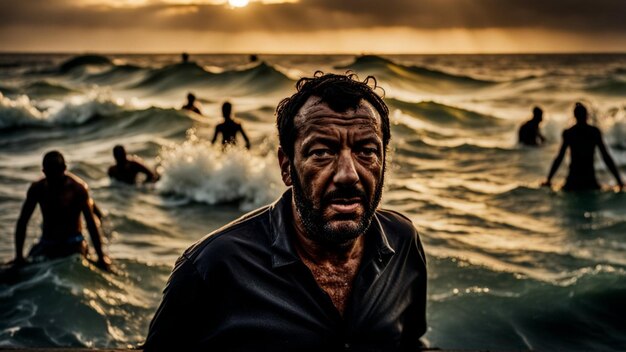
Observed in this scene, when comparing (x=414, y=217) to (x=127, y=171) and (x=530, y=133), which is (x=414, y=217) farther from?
(x=530, y=133)

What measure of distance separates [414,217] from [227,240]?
8.59 m

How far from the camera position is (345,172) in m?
1.82

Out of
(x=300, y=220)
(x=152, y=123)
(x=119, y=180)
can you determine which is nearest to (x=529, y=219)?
(x=119, y=180)

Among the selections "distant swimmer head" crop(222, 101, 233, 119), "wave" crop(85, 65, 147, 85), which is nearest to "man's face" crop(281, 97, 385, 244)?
"distant swimmer head" crop(222, 101, 233, 119)

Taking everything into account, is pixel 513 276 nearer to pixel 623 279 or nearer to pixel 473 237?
pixel 623 279

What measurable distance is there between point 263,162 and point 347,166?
10.8 m

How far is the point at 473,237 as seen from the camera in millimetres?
9031

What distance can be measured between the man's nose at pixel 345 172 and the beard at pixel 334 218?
3 centimetres

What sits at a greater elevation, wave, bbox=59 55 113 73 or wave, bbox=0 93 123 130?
wave, bbox=59 55 113 73

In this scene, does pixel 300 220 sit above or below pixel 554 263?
above

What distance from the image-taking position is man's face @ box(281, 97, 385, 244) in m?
1.83

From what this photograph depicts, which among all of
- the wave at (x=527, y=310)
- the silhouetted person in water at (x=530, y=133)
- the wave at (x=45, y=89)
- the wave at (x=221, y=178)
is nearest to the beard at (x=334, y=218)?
the wave at (x=527, y=310)

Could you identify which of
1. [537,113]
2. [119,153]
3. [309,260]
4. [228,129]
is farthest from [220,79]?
[309,260]

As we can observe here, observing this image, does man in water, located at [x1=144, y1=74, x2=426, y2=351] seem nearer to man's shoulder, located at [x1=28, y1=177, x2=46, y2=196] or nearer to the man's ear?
the man's ear
